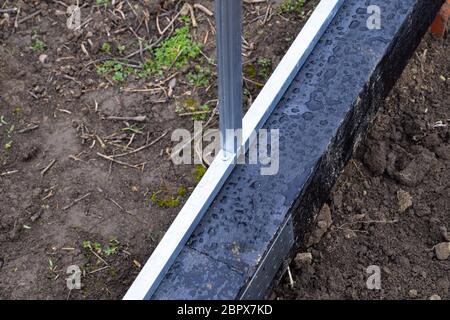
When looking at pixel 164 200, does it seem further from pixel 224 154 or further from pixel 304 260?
A: pixel 304 260

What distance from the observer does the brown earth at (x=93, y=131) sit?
2633 millimetres

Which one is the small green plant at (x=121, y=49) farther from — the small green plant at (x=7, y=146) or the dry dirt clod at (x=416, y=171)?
the dry dirt clod at (x=416, y=171)

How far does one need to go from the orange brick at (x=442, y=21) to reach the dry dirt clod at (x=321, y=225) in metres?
1.03

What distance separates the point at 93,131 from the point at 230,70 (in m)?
0.88

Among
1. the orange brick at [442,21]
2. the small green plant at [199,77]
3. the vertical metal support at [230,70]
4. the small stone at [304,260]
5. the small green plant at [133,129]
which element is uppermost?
the vertical metal support at [230,70]

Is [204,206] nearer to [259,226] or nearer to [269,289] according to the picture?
[259,226]

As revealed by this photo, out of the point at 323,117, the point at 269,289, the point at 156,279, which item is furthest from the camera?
the point at 323,117

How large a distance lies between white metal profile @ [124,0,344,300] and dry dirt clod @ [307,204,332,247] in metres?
0.38

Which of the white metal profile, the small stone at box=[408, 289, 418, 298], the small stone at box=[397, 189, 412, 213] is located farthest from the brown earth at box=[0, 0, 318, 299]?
the small stone at box=[408, 289, 418, 298]

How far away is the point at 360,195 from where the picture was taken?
2.76 meters

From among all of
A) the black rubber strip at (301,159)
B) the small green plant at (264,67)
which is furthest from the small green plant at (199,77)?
the black rubber strip at (301,159)

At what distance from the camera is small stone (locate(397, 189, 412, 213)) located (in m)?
2.71

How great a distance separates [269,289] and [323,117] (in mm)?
609
